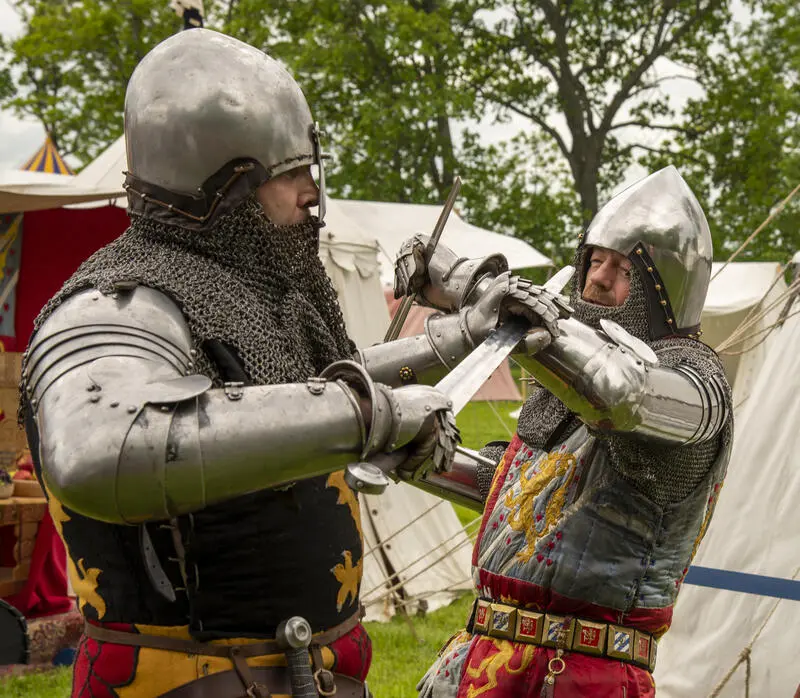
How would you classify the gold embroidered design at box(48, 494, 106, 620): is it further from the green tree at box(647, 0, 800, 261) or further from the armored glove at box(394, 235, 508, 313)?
the green tree at box(647, 0, 800, 261)

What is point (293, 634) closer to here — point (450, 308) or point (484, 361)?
point (484, 361)

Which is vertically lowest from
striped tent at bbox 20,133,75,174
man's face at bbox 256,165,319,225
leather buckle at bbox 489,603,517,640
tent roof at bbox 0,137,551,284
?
striped tent at bbox 20,133,75,174

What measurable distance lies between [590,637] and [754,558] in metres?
2.46

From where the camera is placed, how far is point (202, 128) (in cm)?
213

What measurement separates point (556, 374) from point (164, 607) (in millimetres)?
1147

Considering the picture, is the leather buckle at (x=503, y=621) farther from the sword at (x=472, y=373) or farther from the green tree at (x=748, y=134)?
the green tree at (x=748, y=134)

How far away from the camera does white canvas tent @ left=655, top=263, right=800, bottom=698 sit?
4.93 metres

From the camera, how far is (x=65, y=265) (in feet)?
25.5

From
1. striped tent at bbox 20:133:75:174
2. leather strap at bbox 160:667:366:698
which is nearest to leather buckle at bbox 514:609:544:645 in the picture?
leather strap at bbox 160:667:366:698

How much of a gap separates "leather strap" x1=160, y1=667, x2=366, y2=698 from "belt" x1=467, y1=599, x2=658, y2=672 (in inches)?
43.0

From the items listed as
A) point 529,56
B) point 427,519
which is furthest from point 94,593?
point 529,56

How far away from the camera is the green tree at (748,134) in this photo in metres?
22.0

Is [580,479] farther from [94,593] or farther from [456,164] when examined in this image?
[456,164]

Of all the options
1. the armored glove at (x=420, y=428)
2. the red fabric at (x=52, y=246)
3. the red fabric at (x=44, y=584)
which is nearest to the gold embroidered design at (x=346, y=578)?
the armored glove at (x=420, y=428)
